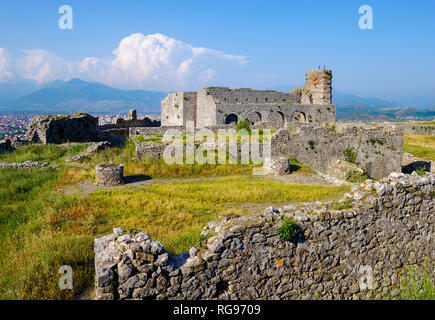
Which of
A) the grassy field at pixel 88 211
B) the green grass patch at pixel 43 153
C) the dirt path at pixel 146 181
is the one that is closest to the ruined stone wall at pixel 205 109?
the green grass patch at pixel 43 153

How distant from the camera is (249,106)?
1364 inches

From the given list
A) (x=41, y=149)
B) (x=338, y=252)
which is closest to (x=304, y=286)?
(x=338, y=252)

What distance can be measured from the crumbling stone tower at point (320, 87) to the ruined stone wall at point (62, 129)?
2693 centimetres

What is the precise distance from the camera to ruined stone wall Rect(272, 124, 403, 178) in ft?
63.2

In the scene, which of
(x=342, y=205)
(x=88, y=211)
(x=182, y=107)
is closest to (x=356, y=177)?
(x=342, y=205)

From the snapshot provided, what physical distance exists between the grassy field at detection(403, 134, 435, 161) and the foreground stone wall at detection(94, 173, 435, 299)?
24.1 m

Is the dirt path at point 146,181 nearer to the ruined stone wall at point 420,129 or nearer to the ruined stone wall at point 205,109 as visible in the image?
the ruined stone wall at point 205,109

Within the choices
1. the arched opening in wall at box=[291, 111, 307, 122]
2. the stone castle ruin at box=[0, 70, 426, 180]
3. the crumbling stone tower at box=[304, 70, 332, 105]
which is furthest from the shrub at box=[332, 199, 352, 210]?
the crumbling stone tower at box=[304, 70, 332, 105]

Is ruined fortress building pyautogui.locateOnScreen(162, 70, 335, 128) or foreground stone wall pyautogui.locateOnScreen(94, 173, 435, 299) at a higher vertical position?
ruined fortress building pyautogui.locateOnScreen(162, 70, 335, 128)

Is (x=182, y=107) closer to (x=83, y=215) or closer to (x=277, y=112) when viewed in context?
(x=277, y=112)

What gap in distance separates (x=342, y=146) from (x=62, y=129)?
67.0 feet

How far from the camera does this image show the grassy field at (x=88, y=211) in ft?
19.9

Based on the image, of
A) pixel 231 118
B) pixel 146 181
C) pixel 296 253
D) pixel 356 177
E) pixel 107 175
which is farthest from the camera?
pixel 231 118

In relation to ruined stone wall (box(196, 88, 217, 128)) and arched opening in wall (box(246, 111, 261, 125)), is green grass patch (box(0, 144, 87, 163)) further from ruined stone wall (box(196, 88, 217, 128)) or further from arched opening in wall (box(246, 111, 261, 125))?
arched opening in wall (box(246, 111, 261, 125))
